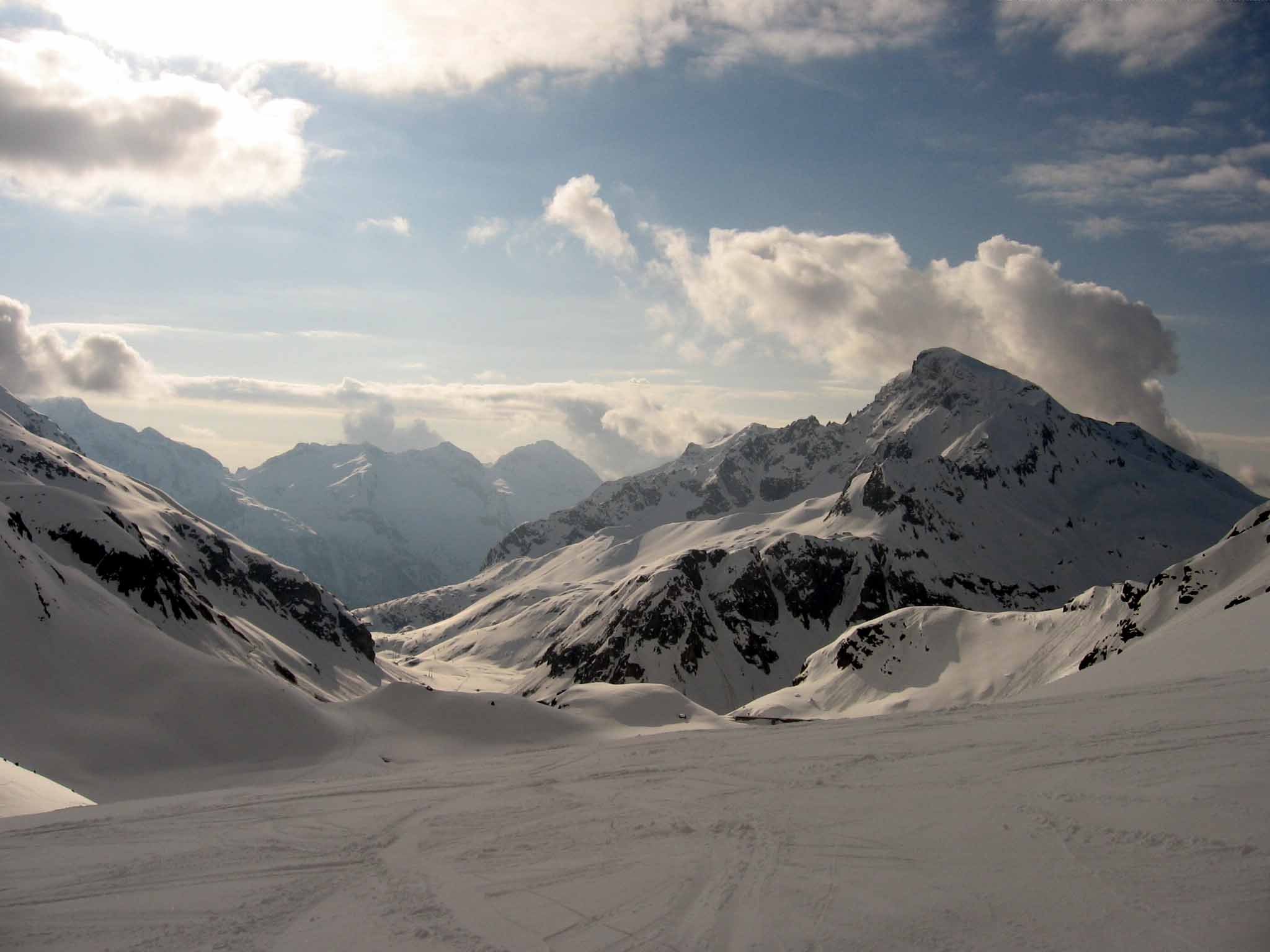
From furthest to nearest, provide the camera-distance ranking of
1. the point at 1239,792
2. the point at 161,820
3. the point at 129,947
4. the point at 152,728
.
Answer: the point at 152,728 < the point at 161,820 < the point at 1239,792 < the point at 129,947

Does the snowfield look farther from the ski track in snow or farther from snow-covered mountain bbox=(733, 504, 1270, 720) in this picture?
snow-covered mountain bbox=(733, 504, 1270, 720)

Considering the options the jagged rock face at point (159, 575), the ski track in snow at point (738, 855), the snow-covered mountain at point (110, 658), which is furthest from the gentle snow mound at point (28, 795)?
the jagged rock face at point (159, 575)

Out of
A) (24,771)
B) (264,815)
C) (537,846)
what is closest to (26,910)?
(264,815)

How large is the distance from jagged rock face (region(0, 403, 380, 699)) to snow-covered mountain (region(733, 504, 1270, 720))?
6692 cm

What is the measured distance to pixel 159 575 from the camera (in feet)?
379

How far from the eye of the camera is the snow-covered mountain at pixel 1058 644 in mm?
45125

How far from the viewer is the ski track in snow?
14.1 metres

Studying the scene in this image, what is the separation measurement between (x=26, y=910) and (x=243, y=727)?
43064mm

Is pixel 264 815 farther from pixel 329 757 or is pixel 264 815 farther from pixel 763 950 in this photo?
pixel 329 757

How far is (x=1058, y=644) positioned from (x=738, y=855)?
82283mm

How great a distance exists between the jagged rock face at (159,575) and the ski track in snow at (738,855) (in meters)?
48.4

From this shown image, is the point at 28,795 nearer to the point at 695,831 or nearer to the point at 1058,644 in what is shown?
the point at 695,831

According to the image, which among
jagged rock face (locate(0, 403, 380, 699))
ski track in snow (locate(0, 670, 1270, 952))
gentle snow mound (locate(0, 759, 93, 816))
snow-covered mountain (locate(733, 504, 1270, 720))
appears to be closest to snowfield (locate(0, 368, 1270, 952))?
ski track in snow (locate(0, 670, 1270, 952))

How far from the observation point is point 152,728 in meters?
53.8
